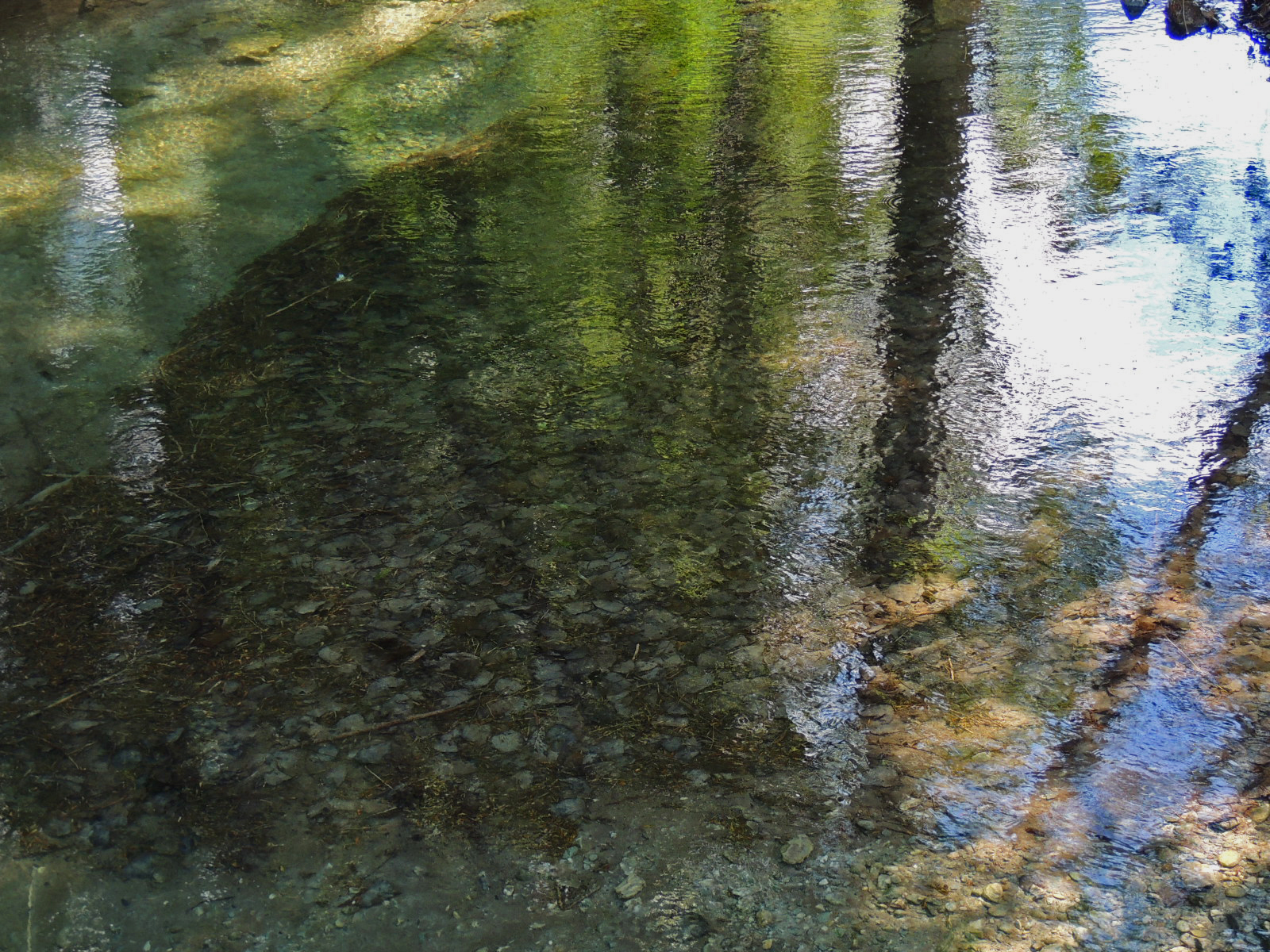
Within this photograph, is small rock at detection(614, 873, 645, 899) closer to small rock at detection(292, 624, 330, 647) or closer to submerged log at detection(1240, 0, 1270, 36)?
small rock at detection(292, 624, 330, 647)

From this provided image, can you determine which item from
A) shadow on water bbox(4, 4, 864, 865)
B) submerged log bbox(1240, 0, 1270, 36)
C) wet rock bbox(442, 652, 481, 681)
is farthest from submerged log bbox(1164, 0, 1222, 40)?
wet rock bbox(442, 652, 481, 681)

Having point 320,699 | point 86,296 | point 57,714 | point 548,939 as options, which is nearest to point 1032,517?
point 548,939

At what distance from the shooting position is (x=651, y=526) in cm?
301

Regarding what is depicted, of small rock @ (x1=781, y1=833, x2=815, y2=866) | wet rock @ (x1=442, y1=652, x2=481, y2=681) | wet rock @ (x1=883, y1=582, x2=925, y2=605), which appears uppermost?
wet rock @ (x1=883, y1=582, x2=925, y2=605)

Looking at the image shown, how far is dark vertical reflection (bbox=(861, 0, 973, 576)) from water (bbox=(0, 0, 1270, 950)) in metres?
0.02

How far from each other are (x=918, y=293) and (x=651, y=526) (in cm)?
164

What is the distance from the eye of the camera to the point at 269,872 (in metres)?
2.16

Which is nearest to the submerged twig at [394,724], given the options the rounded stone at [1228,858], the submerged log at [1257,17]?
the rounded stone at [1228,858]

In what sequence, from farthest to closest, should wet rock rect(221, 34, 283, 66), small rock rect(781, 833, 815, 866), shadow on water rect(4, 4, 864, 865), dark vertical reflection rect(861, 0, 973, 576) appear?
wet rock rect(221, 34, 283, 66) < dark vertical reflection rect(861, 0, 973, 576) < shadow on water rect(4, 4, 864, 865) < small rock rect(781, 833, 815, 866)

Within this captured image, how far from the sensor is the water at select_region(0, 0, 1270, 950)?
6.97 feet

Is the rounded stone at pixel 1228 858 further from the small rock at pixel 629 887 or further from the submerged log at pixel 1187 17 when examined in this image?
the submerged log at pixel 1187 17

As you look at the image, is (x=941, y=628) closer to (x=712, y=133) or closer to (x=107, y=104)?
(x=712, y=133)

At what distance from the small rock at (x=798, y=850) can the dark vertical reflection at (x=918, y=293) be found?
87 centimetres

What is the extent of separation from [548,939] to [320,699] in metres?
0.87
